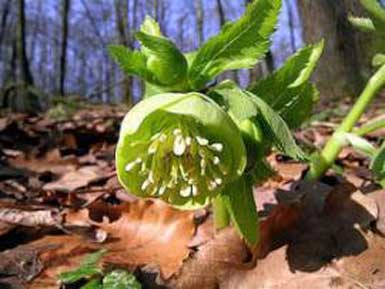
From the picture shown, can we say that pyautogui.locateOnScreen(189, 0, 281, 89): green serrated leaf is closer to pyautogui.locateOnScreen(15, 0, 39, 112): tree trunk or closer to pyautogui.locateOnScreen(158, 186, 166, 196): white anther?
pyautogui.locateOnScreen(158, 186, 166, 196): white anther

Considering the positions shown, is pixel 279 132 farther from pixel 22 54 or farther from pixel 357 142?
pixel 22 54

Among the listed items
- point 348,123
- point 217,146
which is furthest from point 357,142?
point 217,146

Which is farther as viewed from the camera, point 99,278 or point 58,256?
point 58,256

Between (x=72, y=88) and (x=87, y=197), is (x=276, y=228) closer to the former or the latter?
(x=87, y=197)

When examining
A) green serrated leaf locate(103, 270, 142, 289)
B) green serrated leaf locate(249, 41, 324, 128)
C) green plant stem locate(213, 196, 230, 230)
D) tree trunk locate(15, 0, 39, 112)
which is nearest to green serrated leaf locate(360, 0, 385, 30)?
green serrated leaf locate(249, 41, 324, 128)

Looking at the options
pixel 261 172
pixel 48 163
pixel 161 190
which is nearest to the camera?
pixel 161 190

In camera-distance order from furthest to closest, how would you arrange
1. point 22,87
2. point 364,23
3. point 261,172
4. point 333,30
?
point 22,87, point 333,30, point 364,23, point 261,172

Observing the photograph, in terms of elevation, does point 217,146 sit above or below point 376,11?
below

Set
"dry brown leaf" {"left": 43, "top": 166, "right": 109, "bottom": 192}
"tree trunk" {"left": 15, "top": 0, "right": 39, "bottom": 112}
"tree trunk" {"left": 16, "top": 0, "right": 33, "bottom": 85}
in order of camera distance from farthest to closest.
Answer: "tree trunk" {"left": 16, "top": 0, "right": 33, "bottom": 85}, "tree trunk" {"left": 15, "top": 0, "right": 39, "bottom": 112}, "dry brown leaf" {"left": 43, "top": 166, "right": 109, "bottom": 192}
